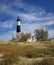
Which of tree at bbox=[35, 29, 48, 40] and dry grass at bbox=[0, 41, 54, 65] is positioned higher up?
tree at bbox=[35, 29, 48, 40]

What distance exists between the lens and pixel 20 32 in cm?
5750

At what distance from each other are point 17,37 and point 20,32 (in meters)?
1.90

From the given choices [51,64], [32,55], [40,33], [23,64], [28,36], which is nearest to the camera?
[51,64]

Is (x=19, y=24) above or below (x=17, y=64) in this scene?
above

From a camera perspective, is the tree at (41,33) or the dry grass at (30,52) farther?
the tree at (41,33)

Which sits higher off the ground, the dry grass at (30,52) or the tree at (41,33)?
the tree at (41,33)

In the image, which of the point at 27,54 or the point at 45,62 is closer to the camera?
the point at 45,62

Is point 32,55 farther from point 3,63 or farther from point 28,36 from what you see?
point 28,36

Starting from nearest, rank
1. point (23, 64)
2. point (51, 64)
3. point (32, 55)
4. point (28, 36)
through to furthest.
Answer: point (51, 64) < point (23, 64) < point (32, 55) < point (28, 36)

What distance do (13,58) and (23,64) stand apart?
1171 millimetres

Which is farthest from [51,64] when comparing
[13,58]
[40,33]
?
[40,33]

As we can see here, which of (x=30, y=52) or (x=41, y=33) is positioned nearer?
(x=30, y=52)

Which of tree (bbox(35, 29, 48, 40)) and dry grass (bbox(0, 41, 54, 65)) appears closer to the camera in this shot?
dry grass (bbox(0, 41, 54, 65))

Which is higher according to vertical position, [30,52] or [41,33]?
[41,33]
